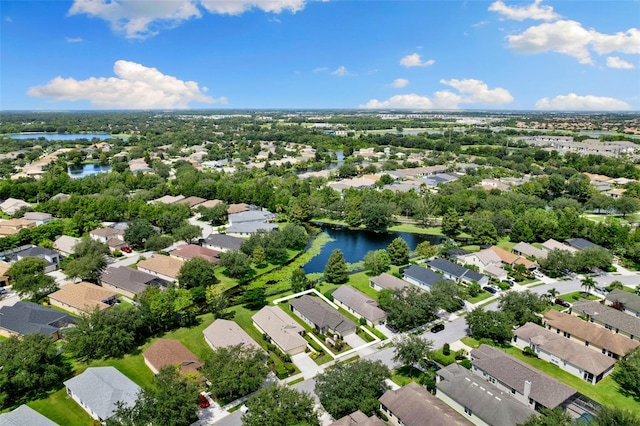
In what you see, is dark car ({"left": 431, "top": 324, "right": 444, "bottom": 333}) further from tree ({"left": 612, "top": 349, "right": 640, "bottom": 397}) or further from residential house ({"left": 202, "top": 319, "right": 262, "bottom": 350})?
residential house ({"left": 202, "top": 319, "right": 262, "bottom": 350})

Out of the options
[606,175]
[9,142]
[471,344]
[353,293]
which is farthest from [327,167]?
[9,142]

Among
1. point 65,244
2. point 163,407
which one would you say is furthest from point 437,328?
point 65,244

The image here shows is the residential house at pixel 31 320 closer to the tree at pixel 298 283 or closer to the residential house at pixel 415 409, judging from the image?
the tree at pixel 298 283

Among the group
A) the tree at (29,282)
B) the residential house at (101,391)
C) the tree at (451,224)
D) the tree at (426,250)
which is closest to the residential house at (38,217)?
the tree at (29,282)

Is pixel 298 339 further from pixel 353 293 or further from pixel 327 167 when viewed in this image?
pixel 327 167

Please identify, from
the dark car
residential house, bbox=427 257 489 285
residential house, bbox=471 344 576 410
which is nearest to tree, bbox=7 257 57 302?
the dark car
